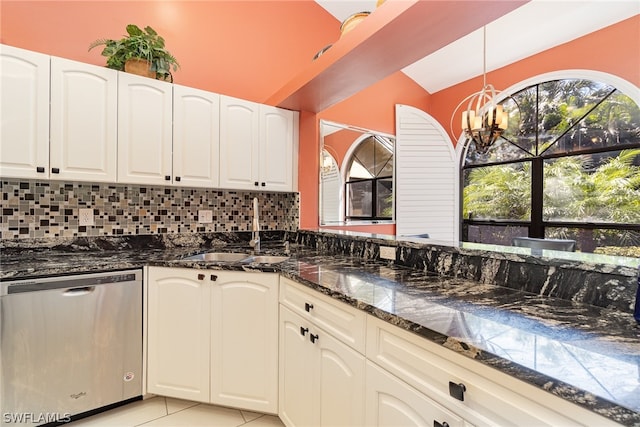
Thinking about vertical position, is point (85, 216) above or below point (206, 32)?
below

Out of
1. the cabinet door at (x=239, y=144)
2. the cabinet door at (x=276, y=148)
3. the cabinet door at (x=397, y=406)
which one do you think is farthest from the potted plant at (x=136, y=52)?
the cabinet door at (x=397, y=406)

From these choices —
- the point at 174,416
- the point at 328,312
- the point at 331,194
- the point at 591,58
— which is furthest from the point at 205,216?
the point at 591,58

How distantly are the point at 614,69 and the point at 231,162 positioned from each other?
3.66 m

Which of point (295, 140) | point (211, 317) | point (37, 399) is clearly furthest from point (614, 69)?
point (37, 399)

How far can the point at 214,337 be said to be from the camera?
1743 millimetres

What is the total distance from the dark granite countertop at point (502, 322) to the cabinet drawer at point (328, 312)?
54 mm

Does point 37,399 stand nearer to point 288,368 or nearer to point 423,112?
point 288,368

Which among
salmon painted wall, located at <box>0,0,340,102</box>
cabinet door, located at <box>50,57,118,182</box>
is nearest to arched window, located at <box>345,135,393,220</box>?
salmon painted wall, located at <box>0,0,340,102</box>

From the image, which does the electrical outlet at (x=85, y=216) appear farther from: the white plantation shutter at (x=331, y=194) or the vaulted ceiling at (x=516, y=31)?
the vaulted ceiling at (x=516, y=31)

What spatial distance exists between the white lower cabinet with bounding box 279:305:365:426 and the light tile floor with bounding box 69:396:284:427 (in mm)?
289

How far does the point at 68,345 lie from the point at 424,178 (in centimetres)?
379

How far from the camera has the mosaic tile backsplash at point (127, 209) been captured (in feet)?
6.32

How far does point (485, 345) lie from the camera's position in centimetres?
70

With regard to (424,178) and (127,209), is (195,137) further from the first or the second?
(424,178)
